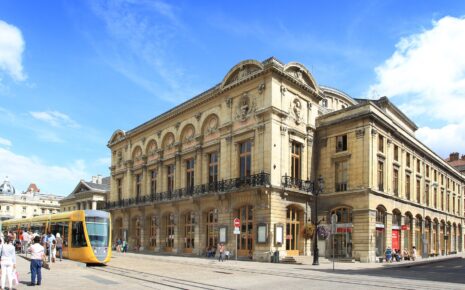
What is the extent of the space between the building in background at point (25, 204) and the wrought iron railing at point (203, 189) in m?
77.2

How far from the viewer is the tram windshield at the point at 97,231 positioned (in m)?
24.3

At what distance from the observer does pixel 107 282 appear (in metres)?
16.4

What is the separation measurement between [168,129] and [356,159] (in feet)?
68.8

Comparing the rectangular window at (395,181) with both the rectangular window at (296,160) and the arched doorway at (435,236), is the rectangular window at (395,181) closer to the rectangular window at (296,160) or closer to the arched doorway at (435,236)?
the rectangular window at (296,160)

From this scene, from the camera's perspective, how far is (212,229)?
38844mm

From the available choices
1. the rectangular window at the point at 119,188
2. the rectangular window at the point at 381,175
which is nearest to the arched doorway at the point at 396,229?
the rectangular window at the point at 381,175

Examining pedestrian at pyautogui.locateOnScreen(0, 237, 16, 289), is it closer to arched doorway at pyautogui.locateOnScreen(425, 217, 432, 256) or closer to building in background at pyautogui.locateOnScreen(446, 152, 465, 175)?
arched doorway at pyautogui.locateOnScreen(425, 217, 432, 256)

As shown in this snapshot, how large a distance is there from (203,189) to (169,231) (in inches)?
338

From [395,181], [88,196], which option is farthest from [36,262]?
[88,196]

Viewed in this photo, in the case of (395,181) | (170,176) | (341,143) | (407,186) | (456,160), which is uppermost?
(456,160)

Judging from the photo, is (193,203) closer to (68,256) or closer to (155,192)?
(155,192)

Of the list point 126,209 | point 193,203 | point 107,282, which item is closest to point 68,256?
point 107,282

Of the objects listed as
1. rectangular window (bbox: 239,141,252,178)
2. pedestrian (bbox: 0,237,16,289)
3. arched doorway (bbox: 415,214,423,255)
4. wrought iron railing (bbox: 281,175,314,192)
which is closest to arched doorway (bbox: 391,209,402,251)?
arched doorway (bbox: 415,214,423,255)

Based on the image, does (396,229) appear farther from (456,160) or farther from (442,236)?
(456,160)
